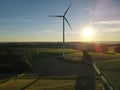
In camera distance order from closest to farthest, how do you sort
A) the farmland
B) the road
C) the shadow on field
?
the road → the farmland → the shadow on field

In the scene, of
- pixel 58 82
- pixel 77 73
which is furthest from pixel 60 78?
pixel 77 73

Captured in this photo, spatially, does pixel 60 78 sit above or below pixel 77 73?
below

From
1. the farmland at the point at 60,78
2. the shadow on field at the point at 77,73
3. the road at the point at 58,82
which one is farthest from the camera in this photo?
the shadow on field at the point at 77,73

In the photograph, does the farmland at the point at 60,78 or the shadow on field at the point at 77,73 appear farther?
the shadow on field at the point at 77,73

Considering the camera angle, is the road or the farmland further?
the farmland

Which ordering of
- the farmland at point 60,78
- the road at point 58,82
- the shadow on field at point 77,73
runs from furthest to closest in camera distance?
the shadow on field at point 77,73 → the farmland at point 60,78 → the road at point 58,82

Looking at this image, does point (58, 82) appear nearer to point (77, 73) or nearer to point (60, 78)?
point (60, 78)

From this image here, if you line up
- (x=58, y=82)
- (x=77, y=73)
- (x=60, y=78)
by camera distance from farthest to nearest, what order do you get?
(x=77, y=73)
(x=60, y=78)
(x=58, y=82)

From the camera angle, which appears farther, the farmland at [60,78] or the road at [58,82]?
the farmland at [60,78]

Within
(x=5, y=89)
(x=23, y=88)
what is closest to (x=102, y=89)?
(x=23, y=88)

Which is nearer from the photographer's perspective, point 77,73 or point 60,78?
point 60,78

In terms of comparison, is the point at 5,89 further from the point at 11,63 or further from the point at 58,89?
the point at 11,63

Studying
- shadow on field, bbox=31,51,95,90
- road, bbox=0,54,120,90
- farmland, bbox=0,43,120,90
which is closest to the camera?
road, bbox=0,54,120,90
